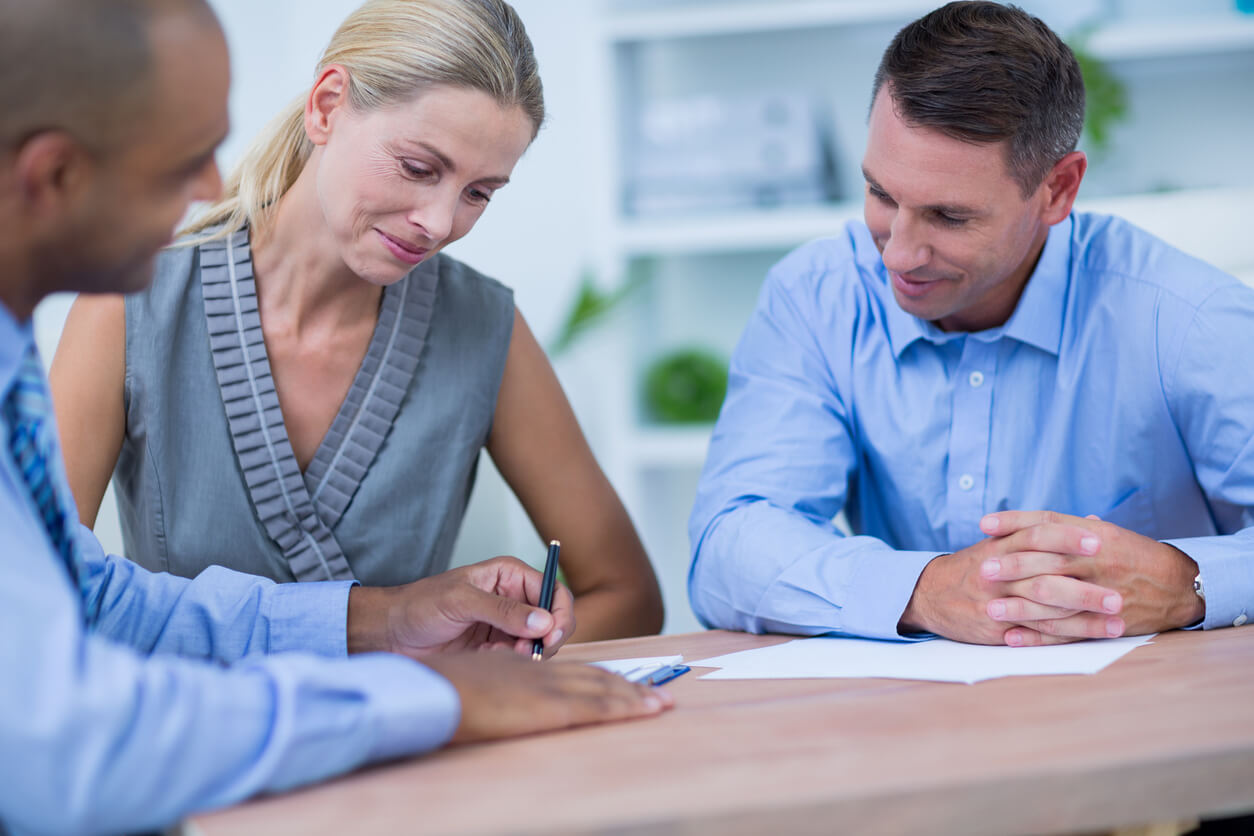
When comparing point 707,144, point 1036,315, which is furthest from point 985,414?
point 707,144

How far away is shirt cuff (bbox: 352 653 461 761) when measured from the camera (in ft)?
2.44

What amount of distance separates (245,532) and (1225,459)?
1237 millimetres

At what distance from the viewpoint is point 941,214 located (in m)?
1.41

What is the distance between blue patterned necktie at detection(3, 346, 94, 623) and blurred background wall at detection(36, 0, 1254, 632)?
1990mm

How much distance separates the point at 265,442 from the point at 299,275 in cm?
24

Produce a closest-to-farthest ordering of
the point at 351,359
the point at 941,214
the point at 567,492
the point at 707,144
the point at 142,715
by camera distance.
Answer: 1. the point at 142,715
2. the point at 941,214
3. the point at 351,359
4. the point at 567,492
5. the point at 707,144

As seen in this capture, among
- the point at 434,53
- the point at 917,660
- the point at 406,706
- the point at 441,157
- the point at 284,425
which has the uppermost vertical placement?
the point at 434,53

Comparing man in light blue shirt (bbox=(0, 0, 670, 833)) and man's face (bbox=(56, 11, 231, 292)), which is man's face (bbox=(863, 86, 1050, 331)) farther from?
man's face (bbox=(56, 11, 231, 292))

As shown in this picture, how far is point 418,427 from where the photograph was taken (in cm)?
151

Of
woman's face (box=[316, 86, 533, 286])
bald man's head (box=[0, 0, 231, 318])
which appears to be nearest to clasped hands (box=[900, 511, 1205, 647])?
woman's face (box=[316, 86, 533, 286])

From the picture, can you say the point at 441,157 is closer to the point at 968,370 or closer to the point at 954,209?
the point at 954,209

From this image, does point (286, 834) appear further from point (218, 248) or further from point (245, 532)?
point (218, 248)

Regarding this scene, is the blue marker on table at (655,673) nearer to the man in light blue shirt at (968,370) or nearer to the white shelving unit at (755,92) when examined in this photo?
the man in light blue shirt at (968,370)

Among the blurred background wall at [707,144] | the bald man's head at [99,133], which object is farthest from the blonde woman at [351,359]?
the blurred background wall at [707,144]
